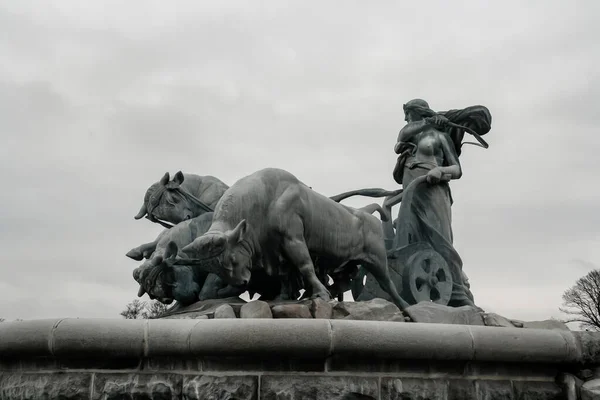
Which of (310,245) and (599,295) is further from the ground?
(599,295)

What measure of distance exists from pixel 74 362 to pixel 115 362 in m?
0.34

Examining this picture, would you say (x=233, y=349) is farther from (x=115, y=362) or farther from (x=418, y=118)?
(x=418, y=118)

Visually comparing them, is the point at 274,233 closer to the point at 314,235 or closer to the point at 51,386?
the point at 314,235

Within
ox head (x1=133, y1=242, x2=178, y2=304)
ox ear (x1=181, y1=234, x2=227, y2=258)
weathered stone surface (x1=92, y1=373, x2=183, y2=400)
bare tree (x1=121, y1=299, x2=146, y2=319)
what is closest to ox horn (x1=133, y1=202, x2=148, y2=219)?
ox head (x1=133, y1=242, x2=178, y2=304)

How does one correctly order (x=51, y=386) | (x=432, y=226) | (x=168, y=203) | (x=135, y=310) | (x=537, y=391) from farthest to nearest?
(x=135, y=310), (x=432, y=226), (x=168, y=203), (x=537, y=391), (x=51, y=386)

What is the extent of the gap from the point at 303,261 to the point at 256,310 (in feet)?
2.76

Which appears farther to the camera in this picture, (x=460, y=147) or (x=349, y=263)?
(x=460, y=147)

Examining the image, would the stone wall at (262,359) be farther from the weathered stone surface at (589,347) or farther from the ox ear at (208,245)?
the ox ear at (208,245)

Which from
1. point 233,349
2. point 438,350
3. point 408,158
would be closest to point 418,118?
point 408,158

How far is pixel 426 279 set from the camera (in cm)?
826

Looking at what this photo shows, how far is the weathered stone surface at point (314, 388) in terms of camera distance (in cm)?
519

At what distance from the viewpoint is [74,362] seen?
553cm

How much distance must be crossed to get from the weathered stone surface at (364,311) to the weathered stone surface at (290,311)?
0.31 m

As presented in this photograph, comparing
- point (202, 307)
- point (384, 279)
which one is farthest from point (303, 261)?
point (384, 279)
